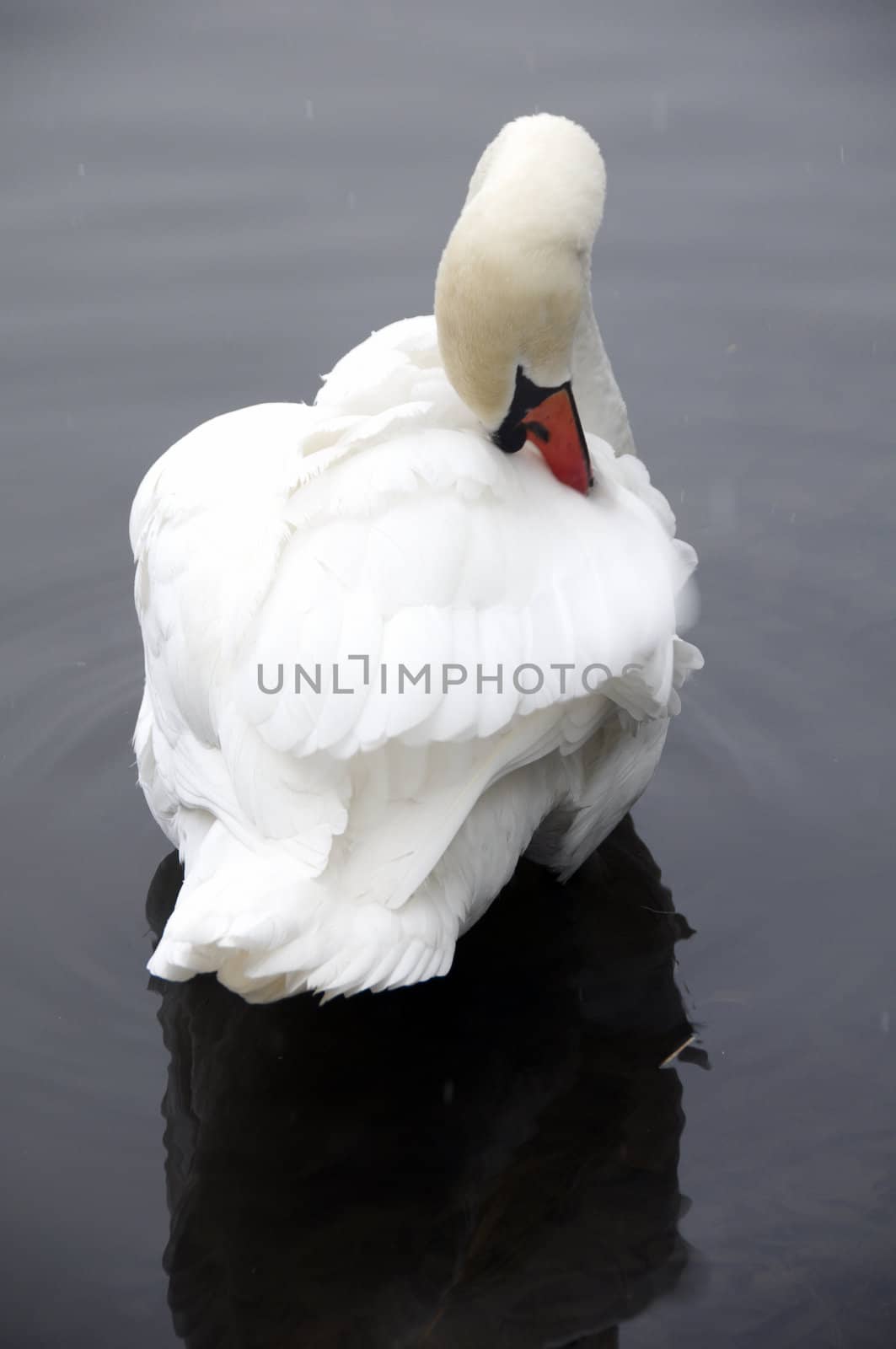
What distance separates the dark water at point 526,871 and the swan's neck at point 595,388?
104 cm

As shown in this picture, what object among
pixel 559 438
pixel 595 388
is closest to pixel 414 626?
pixel 559 438

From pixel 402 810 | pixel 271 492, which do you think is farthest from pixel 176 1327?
pixel 271 492

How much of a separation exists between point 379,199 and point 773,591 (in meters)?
2.85

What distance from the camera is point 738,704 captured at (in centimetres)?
511

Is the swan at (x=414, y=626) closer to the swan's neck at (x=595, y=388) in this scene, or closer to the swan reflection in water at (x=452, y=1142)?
the swan's neck at (x=595, y=388)

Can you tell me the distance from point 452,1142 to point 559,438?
1509 millimetres

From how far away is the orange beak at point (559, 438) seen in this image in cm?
377

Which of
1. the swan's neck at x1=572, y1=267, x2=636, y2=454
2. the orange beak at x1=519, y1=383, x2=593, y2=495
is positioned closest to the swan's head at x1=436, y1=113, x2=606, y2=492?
the orange beak at x1=519, y1=383, x2=593, y2=495

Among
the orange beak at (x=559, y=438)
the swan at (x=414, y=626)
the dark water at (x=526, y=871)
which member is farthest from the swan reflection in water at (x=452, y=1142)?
the orange beak at (x=559, y=438)

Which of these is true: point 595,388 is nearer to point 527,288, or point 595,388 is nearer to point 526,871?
point 527,288

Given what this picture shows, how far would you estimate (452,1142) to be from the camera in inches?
152

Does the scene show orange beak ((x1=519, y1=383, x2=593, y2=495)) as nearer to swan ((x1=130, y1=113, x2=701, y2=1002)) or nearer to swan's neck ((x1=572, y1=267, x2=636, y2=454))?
swan ((x1=130, y1=113, x2=701, y2=1002))

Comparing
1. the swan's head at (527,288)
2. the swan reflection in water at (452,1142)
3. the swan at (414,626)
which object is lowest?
the swan reflection in water at (452,1142)

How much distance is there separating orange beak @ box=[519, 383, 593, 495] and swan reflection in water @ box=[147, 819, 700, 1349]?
1.22 m
